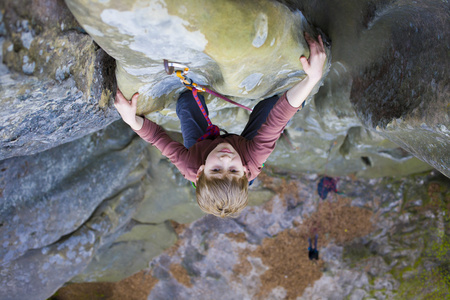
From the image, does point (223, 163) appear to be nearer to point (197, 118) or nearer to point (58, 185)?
point (197, 118)

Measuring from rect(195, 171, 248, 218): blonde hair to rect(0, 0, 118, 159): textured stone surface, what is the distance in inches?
35.7

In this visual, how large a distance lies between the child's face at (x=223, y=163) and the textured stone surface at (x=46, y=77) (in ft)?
2.84

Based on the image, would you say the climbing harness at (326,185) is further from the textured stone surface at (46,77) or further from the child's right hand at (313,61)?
the textured stone surface at (46,77)

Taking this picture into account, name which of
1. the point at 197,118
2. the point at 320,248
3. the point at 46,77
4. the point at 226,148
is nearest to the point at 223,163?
the point at 226,148

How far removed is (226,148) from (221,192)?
0.27 m

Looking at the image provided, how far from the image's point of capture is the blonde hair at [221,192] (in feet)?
6.17

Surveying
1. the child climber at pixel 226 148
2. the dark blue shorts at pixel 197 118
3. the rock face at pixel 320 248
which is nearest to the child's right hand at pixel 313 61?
the child climber at pixel 226 148

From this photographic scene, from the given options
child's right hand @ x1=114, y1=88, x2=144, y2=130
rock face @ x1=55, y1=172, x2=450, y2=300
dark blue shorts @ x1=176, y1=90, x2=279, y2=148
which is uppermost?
child's right hand @ x1=114, y1=88, x2=144, y2=130

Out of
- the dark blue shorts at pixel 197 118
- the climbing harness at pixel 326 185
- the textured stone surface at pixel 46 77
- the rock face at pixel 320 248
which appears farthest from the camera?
the climbing harness at pixel 326 185

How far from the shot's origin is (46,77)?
171 cm

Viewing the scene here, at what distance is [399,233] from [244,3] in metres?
4.66

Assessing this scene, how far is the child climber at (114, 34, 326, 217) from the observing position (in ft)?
6.26

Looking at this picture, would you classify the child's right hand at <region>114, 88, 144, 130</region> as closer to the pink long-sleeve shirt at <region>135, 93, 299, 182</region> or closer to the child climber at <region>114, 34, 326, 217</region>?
the child climber at <region>114, 34, 326, 217</region>

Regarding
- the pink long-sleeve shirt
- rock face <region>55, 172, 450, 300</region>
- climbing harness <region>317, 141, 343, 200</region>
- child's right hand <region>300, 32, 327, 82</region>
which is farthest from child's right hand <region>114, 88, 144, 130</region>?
climbing harness <region>317, 141, 343, 200</region>
